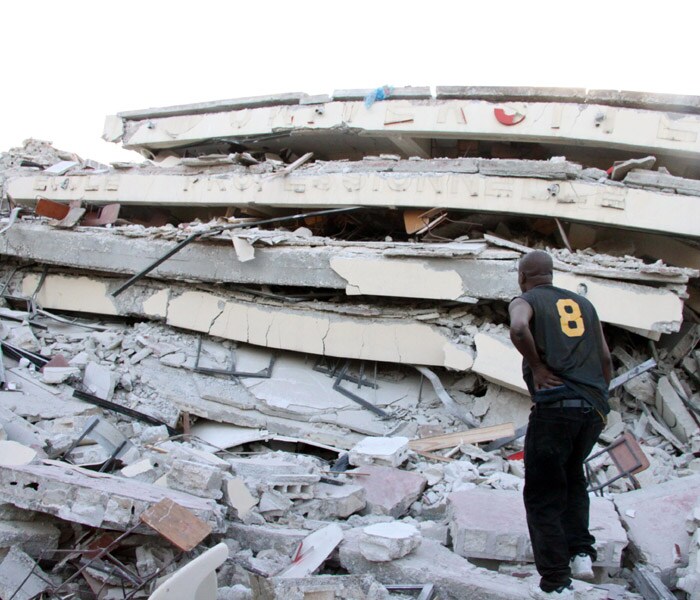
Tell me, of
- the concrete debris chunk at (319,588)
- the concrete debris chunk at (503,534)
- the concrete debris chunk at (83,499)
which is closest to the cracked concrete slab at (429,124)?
the concrete debris chunk at (503,534)

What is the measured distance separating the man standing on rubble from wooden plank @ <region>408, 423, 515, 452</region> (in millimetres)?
3011

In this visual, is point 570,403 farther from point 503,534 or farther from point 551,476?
point 503,534

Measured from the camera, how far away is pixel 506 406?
658 centimetres

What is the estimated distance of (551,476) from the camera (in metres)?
2.87

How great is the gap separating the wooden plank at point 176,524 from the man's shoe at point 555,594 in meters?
1.69

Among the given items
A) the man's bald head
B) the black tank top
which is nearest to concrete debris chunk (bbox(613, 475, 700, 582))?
the black tank top

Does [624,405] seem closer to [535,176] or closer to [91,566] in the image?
[535,176]

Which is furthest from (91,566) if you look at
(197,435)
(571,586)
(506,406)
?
(506,406)

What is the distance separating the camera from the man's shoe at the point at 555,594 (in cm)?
283

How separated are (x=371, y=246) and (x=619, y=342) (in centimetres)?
312

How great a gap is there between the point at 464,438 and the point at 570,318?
135 inches

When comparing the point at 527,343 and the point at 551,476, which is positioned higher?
the point at 527,343

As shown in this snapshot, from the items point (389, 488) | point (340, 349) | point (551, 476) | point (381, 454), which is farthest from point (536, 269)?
point (340, 349)

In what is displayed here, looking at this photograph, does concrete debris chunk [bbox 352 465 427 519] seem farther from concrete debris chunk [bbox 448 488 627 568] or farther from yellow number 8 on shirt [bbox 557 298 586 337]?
yellow number 8 on shirt [bbox 557 298 586 337]
